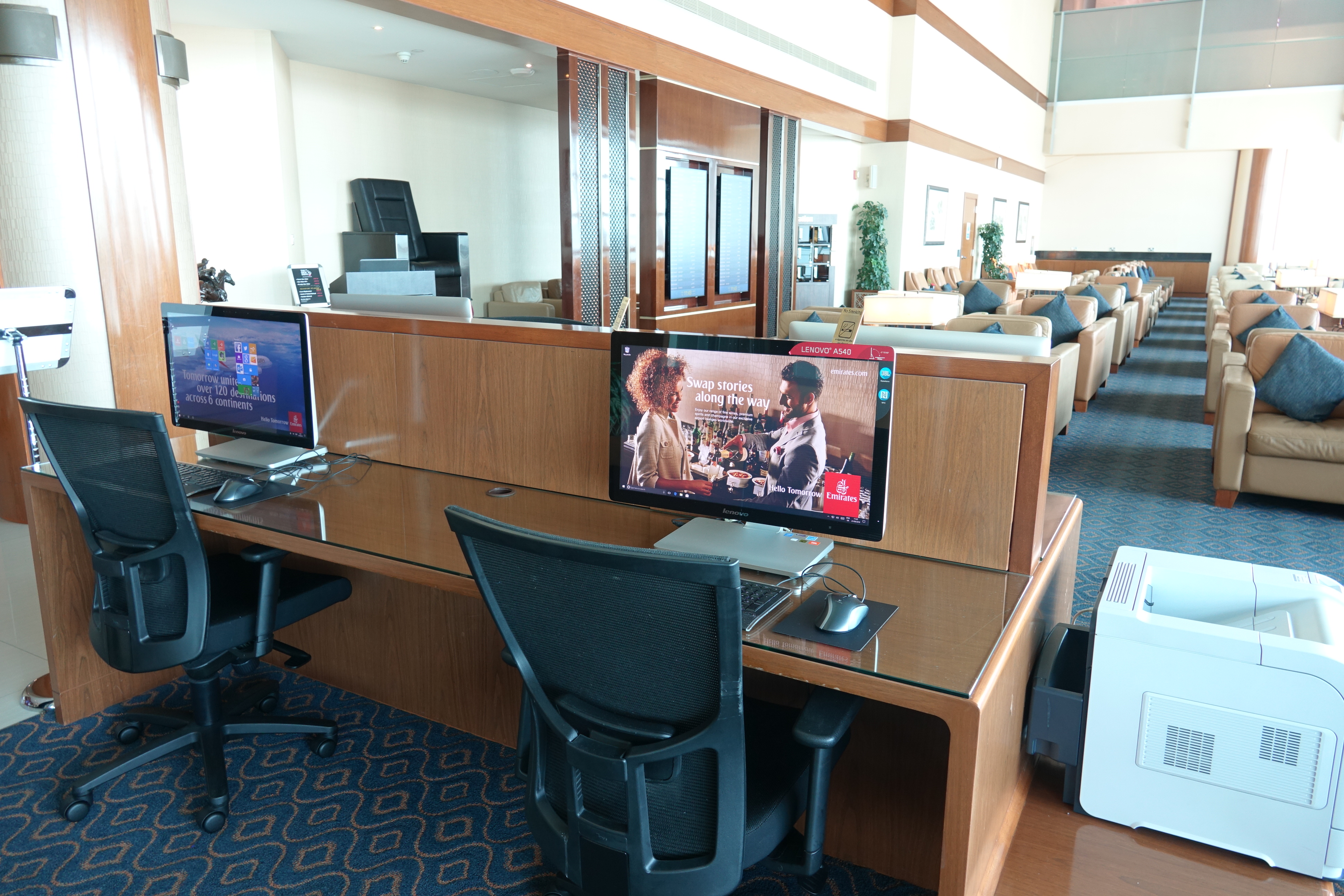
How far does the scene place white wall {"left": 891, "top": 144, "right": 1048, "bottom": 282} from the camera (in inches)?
462

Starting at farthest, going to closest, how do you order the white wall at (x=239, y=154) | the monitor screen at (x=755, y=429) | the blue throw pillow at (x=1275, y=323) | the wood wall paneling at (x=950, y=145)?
the wood wall paneling at (x=950, y=145), the white wall at (x=239, y=154), the blue throw pillow at (x=1275, y=323), the monitor screen at (x=755, y=429)

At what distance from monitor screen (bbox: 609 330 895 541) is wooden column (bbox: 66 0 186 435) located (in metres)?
2.70

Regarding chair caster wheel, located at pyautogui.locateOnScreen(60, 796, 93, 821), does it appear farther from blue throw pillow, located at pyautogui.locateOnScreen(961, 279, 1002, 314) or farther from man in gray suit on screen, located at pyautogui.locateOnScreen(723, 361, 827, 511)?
blue throw pillow, located at pyautogui.locateOnScreen(961, 279, 1002, 314)

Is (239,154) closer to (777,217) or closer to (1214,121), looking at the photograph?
(777,217)

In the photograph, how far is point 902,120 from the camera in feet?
36.7

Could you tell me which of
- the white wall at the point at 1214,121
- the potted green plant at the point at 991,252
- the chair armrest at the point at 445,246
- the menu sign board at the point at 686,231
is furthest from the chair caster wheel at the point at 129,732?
the white wall at the point at 1214,121

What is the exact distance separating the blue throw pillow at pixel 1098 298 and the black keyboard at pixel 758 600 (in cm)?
714

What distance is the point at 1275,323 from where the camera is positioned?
586 centimetres

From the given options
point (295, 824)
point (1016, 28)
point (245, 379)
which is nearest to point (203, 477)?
point (245, 379)

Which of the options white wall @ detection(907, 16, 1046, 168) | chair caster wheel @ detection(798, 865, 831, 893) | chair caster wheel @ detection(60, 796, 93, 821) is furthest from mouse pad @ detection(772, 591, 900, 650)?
white wall @ detection(907, 16, 1046, 168)

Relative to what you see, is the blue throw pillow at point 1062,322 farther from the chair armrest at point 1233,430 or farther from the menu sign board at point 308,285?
the menu sign board at point 308,285

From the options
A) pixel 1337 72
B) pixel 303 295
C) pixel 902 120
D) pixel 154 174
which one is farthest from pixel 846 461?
pixel 1337 72

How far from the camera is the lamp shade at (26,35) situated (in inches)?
124

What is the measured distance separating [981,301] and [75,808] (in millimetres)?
7631
